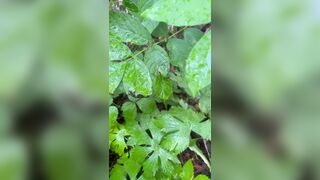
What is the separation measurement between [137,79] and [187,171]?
235mm

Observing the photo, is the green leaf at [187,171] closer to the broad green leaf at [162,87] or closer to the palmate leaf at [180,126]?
the palmate leaf at [180,126]

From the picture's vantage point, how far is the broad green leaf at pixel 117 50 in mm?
939

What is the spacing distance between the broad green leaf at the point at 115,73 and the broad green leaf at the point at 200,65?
5.7 inches

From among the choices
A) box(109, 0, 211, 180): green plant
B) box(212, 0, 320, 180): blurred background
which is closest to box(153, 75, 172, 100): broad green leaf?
box(109, 0, 211, 180): green plant

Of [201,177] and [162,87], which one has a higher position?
[162,87]

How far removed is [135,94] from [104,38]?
0.14 meters

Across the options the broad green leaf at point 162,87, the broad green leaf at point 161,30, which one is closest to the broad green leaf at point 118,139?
the broad green leaf at point 162,87

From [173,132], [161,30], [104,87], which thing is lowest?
[173,132]

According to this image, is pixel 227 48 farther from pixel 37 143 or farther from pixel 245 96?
pixel 37 143

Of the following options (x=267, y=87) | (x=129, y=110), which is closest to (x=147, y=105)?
(x=129, y=110)

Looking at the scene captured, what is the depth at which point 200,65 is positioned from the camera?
92 centimetres

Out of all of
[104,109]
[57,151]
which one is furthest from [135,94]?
[57,151]

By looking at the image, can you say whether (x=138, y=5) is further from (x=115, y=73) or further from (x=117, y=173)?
(x=117, y=173)

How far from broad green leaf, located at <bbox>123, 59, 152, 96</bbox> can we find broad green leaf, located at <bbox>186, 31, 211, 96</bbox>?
9 centimetres
